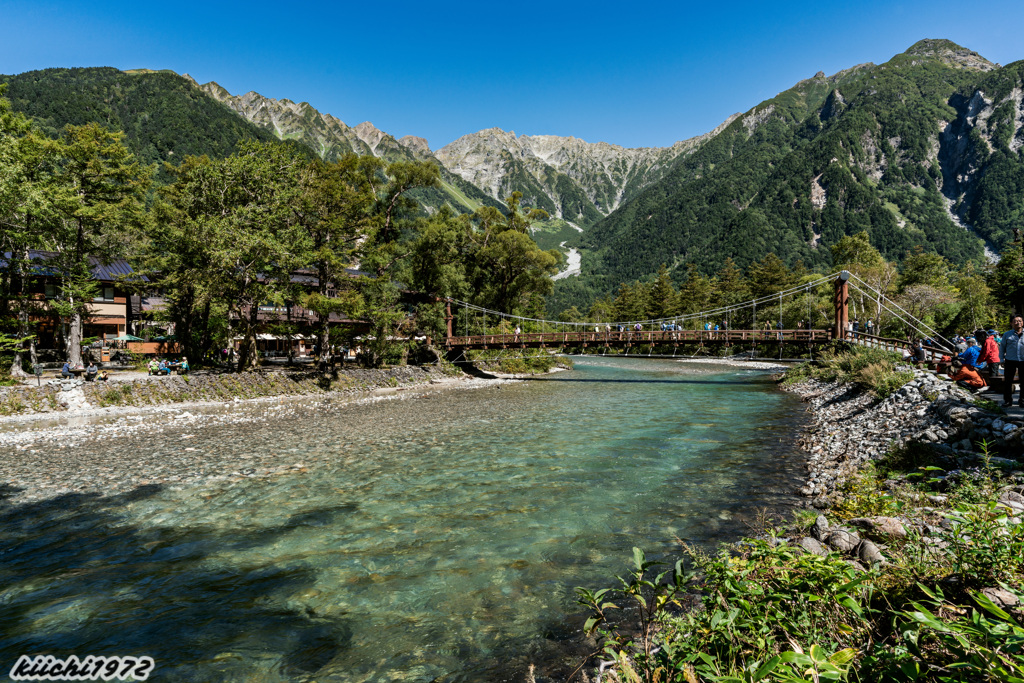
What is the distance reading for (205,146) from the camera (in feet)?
416

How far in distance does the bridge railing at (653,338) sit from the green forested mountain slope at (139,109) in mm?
104869

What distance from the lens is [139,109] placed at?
453 feet

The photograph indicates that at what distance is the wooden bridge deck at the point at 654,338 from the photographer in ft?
99.9

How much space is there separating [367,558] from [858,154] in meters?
196

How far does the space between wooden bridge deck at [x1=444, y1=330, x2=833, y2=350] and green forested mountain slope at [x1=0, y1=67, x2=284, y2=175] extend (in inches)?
4111

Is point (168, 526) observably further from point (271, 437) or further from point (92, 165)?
point (92, 165)

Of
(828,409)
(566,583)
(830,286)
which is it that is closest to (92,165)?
(566,583)

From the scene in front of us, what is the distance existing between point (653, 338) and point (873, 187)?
158 m

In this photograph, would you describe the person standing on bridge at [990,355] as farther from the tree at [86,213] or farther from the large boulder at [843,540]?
the tree at [86,213]

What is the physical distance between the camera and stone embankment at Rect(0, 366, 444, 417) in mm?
17797

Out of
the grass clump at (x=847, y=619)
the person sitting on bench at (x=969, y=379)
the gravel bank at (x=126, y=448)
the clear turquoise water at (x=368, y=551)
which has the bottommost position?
the gravel bank at (x=126, y=448)

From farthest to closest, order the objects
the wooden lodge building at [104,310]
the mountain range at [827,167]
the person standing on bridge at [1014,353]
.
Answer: the mountain range at [827,167] < the wooden lodge building at [104,310] < the person standing on bridge at [1014,353]

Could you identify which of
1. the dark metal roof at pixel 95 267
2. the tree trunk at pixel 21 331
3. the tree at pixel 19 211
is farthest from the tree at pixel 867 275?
the tree trunk at pixel 21 331

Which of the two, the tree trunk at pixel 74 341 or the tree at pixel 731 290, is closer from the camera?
the tree trunk at pixel 74 341
